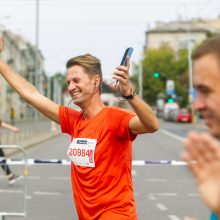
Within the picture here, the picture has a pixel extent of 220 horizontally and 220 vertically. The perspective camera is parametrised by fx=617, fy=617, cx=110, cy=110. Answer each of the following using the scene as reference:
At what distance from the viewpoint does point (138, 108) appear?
331cm

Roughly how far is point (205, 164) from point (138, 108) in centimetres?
190

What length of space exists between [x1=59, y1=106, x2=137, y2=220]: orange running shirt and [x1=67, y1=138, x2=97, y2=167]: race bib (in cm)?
2

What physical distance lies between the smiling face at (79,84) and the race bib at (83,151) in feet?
0.81

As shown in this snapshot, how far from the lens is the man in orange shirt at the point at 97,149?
3.67 m

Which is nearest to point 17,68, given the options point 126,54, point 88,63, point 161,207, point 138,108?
point 161,207

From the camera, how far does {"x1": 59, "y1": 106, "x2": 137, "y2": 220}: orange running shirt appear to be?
12.0 feet

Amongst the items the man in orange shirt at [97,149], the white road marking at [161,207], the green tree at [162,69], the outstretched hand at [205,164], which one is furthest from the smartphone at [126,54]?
the green tree at [162,69]

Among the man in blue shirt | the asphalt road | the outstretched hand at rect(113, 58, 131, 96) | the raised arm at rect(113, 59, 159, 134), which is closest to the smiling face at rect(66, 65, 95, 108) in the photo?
the raised arm at rect(113, 59, 159, 134)

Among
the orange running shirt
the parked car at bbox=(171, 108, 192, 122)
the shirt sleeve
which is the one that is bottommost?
the parked car at bbox=(171, 108, 192, 122)

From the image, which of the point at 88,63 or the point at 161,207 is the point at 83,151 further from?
the point at 161,207

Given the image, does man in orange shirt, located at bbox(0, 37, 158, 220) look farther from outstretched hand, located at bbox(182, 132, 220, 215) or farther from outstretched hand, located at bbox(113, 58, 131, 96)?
outstretched hand, located at bbox(182, 132, 220, 215)

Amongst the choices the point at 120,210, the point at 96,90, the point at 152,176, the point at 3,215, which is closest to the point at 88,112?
the point at 96,90

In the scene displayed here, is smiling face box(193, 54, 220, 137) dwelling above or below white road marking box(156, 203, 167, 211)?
above

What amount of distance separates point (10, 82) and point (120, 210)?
1.11 metres
